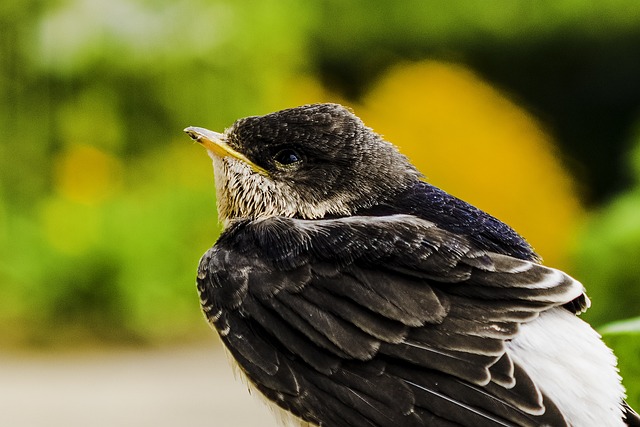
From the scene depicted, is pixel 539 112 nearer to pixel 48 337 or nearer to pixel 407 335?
pixel 48 337

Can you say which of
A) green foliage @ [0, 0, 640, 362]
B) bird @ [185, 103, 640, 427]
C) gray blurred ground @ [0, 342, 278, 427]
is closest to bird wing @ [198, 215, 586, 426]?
bird @ [185, 103, 640, 427]

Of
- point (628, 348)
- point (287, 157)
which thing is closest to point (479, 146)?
point (287, 157)

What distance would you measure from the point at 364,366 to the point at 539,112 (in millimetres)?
7947

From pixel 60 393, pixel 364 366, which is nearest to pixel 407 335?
pixel 364 366

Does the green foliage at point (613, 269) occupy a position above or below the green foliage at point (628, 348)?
above

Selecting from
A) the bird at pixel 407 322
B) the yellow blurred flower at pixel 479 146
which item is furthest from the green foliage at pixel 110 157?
the bird at pixel 407 322

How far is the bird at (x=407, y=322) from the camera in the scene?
212 cm

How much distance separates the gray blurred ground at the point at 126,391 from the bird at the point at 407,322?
4.29 m

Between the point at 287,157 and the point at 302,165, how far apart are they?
0.18ft

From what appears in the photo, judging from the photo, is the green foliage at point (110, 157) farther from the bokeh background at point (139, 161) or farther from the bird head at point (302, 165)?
the bird head at point (302, 165)

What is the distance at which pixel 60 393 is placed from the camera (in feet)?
22.7

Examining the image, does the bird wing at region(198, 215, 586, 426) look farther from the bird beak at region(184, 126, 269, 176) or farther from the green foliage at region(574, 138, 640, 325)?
the green foliage at region(574, 138, 640, 325)

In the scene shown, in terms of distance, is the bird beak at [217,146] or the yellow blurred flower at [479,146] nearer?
the bird beak at [217,146]

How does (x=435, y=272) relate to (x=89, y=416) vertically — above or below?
below
